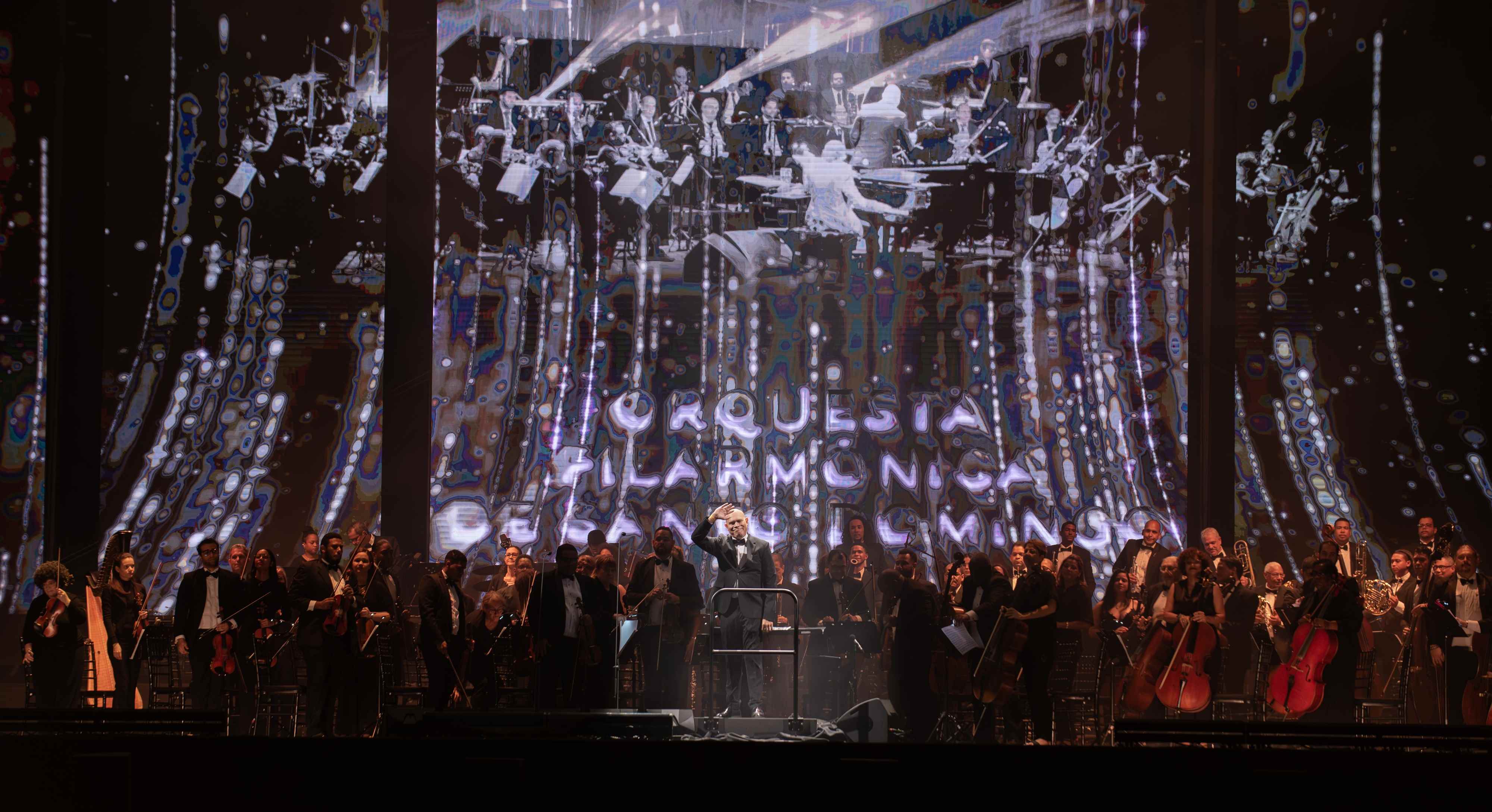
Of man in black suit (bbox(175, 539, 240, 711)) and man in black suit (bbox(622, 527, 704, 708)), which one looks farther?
man in black suit (bbox(622, 527, 704, 708))

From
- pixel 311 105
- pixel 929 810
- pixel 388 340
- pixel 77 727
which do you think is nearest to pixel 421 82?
pixel 311 105

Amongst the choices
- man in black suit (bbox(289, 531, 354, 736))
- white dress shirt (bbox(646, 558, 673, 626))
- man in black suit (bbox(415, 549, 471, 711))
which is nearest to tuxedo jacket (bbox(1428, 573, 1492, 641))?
white dress shirt (bbox(646, 558, 673, 626))

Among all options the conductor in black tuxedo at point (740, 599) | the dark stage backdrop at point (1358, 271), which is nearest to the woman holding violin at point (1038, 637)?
the conductor in black tuxedo at point (740, 599)

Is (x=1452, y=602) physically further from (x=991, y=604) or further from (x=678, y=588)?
(x=678, y=588)

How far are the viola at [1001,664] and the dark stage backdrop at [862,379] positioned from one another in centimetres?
339

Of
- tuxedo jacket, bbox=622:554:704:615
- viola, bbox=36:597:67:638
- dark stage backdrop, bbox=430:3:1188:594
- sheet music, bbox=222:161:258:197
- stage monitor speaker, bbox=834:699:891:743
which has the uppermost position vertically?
sheet music, bbox=222:161:258:197

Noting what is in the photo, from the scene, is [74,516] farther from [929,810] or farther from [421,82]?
[929,810]

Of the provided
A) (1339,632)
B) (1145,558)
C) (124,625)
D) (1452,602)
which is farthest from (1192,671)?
(124,625)

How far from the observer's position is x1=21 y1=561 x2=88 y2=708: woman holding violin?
6516 mm

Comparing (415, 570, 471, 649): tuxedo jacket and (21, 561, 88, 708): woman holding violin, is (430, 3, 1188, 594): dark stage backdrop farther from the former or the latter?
(21, 561, 88, 708): woman holding violin

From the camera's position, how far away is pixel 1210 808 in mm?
3842

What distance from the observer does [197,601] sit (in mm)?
6719

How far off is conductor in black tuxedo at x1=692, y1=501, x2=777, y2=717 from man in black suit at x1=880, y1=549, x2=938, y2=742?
2.68 ft

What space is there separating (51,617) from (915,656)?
191 inches
